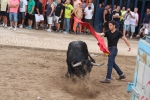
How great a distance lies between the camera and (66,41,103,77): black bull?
8969 mm

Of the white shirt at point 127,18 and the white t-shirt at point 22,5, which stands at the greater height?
the white t-shirt at point 22,5

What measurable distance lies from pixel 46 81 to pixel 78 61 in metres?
1.01

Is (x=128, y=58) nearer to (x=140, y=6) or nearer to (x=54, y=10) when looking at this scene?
(x=54, y=10)

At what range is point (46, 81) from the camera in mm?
9305

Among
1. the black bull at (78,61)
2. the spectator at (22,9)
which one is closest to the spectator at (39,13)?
the spectator at (22,9)

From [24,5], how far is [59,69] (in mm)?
6995

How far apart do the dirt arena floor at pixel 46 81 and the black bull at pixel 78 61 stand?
0.27 metres

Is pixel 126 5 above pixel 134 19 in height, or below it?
above

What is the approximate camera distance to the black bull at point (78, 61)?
8.97m

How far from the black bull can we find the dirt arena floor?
0.89ft

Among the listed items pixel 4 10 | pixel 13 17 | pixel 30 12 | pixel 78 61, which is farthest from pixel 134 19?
pixel 78 61

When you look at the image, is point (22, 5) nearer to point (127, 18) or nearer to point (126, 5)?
point (127, 18)

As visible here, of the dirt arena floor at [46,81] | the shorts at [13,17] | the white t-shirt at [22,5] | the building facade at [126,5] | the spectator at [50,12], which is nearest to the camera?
the dirt arena floor at [46,81]

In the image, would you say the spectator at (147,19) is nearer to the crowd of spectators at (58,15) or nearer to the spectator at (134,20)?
the crowd of spectators at (58,15)
